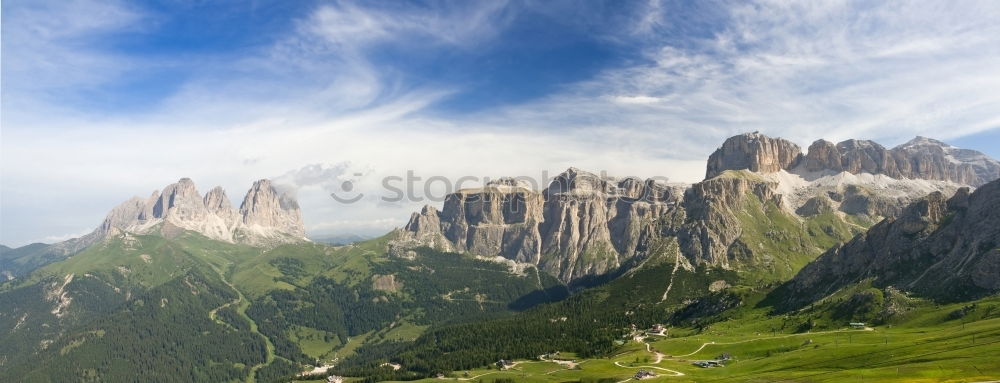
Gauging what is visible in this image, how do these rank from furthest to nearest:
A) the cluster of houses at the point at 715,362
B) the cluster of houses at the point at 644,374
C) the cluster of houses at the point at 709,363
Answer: the cluster of houses at the point at 715,362
the cluster of houses at the point at 709,363
the cluster of houses at the point at 644,374

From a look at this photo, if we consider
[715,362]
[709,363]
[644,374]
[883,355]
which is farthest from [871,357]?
[644,374]

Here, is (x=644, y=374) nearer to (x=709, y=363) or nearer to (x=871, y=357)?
(x=709, y=363)

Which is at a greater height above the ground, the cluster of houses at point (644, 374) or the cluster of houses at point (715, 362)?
the cluster of houses at point (715, 362)

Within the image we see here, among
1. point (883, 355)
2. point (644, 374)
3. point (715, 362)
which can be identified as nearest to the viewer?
point (883, 355)

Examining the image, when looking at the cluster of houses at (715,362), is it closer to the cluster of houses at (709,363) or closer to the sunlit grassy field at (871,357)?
the cluster of houses at (709,363)

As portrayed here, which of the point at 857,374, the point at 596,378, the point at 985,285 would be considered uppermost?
the point at 985,285

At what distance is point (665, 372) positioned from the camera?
183250mm

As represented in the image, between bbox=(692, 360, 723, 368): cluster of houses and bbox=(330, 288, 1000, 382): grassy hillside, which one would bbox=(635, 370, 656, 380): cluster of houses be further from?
bbox=(692, 360, 723, 368): cluster of houses

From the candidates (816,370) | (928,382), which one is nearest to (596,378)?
(816,370)

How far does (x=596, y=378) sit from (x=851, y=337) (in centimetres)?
7784

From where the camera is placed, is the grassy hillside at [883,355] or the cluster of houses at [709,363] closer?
the grassy hillside at [883,355]

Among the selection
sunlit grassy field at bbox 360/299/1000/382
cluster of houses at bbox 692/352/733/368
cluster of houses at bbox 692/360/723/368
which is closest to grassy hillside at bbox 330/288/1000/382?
sunlit grassy field at bbox 360/299/1000/382

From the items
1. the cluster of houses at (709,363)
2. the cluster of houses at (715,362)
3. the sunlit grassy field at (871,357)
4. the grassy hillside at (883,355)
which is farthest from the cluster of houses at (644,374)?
the cluster of houses at (715,362)

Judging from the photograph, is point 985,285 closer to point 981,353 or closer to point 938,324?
point 938,324
